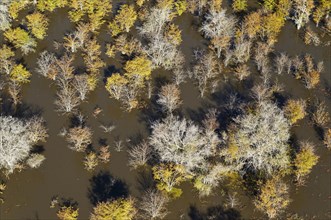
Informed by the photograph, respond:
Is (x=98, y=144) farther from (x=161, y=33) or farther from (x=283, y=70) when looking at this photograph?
(x=283, y=70)

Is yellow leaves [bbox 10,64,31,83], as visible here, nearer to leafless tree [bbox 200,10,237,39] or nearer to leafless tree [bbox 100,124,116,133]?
leafless tree [bbox 100,124,116,133]

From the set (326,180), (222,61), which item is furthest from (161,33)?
(326,180)

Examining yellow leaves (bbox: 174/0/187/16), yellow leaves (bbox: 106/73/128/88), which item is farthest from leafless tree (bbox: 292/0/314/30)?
yellow leaves (bbox: 106/73/128/88)

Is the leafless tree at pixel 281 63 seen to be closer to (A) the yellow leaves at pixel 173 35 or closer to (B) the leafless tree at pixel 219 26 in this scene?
(B) the leafless tree at pixel 219 26

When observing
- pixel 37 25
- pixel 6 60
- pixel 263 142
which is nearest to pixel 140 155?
pixel 263 142

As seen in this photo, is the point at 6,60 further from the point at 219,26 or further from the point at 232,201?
the point at 232,201

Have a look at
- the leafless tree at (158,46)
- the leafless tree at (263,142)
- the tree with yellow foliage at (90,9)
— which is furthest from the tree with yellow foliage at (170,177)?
the tree with yellow foliage at (90,9)
